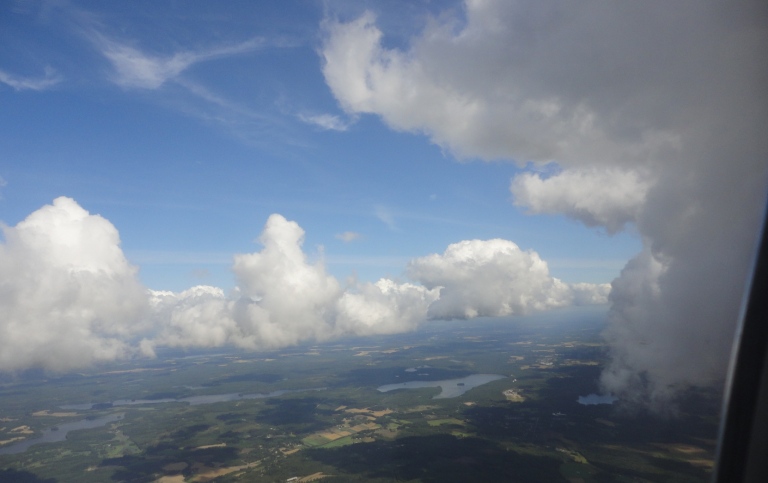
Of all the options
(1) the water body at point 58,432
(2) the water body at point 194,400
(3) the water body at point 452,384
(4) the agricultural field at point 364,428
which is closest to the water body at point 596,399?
(4) the agricultural field at point 364,428

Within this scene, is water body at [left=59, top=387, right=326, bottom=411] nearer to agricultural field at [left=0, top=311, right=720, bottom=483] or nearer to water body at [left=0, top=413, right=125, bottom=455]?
agricultural field at [left=0, top=311, right=720, bottom=483]

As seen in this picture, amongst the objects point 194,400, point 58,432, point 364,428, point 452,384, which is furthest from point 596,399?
point 58,432

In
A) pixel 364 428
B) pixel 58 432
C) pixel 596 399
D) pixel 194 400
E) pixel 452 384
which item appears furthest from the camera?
pixel 452 384

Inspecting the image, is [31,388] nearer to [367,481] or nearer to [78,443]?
[78,443]

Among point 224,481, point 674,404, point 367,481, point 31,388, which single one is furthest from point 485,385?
point 31,388

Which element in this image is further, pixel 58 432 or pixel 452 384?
pixel 452 384

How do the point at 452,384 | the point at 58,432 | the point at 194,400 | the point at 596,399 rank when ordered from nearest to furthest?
the point at 596,399 → the point at 58,432 → the point at 194,400 → the point at 452,384

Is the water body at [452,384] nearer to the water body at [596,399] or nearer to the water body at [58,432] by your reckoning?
the water body at [596,399]

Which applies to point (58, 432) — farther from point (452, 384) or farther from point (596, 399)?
point (596, 399)
